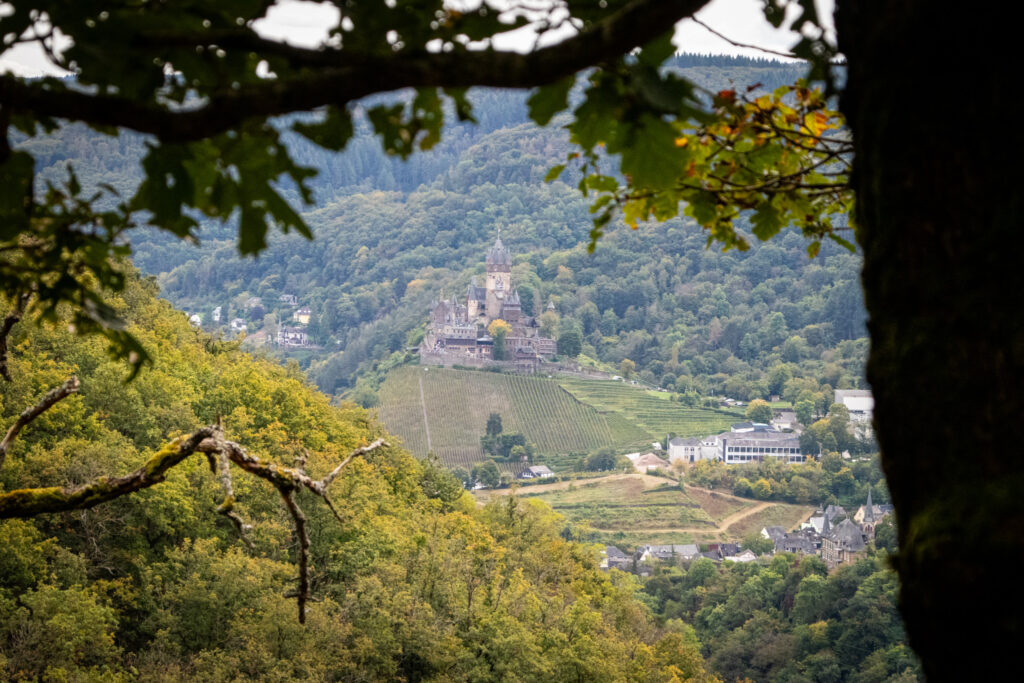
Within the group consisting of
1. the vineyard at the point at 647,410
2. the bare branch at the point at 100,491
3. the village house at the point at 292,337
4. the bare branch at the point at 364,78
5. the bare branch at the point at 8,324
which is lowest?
the vineyard at the point at 647,410

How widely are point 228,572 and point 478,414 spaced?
3110 inches

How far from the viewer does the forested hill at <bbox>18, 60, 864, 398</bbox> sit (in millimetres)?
118000

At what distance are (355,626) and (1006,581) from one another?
19.0 m

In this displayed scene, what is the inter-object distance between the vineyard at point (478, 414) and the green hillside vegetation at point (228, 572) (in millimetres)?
62096

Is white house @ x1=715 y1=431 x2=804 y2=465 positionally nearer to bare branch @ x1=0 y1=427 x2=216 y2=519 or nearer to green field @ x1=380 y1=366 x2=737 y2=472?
green field @ x1=380 y1=366 x2=737 y2=472

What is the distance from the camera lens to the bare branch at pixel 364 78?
138 cm

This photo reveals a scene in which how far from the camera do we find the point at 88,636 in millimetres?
13711

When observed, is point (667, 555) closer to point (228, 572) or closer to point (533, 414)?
point (533, 414)

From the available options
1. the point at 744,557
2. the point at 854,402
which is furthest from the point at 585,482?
the point at 854,402

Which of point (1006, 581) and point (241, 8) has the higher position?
point (241, 8)

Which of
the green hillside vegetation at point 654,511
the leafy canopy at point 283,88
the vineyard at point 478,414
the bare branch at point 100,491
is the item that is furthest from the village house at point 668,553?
the leafy canopy at point 283,88

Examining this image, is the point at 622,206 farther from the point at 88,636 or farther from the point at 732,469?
the point at 732,469

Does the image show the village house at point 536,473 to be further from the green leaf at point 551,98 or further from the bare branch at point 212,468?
the green leaf at point 551,98

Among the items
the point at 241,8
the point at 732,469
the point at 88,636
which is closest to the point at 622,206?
the point at 241,8
